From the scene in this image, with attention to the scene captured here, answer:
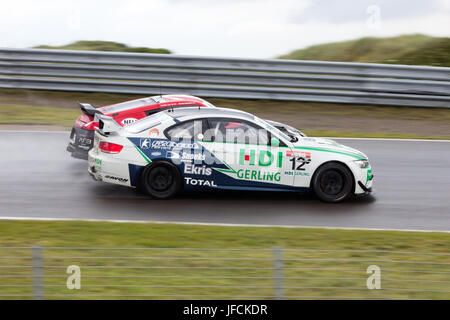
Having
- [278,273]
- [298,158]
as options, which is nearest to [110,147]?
[298,158]

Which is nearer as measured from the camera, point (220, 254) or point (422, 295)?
point (422, 295)

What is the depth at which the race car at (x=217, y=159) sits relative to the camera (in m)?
10.6

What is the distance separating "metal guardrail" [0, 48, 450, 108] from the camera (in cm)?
1775

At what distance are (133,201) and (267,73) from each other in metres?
8.06

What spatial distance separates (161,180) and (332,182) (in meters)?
2.74

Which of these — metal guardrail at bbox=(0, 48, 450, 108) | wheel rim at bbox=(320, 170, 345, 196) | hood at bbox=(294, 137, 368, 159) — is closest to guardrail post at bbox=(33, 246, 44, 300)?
hood at bbox=(294, 137, 368, 159)

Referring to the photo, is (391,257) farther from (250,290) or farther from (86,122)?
(86,122)

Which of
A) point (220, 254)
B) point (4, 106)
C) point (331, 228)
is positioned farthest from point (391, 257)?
point (4, 106)

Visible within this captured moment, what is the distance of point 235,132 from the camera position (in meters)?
10.8

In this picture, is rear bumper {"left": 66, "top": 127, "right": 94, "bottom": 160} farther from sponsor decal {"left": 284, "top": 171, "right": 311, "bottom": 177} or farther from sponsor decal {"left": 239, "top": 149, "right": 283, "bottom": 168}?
sponsor decal {"left": 284, "top": 171, "right": 311, "bottom": 177}

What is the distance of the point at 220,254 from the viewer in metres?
8.09

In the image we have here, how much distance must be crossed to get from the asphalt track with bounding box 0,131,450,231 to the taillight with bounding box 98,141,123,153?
805 mm
